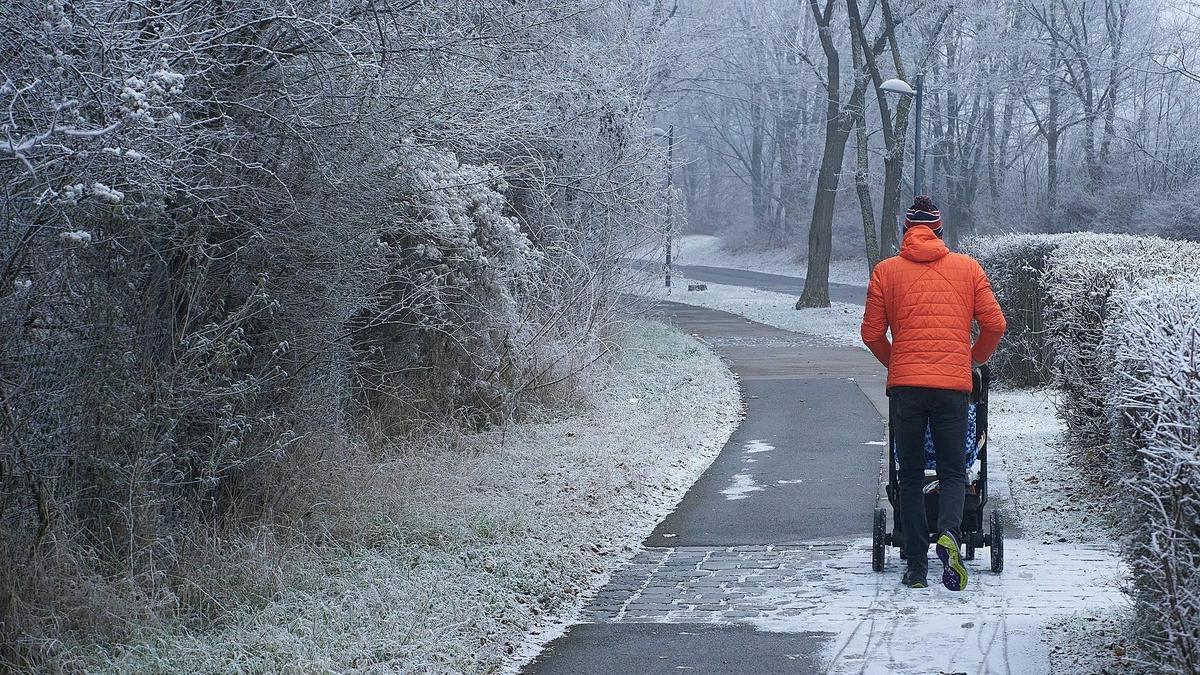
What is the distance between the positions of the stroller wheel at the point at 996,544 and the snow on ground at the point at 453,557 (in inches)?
82.9

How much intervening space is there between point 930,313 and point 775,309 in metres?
25.7

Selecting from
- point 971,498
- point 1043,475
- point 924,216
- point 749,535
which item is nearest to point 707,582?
point 749,535

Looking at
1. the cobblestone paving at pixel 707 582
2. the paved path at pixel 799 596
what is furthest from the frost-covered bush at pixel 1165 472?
the cobblestone paving at pixel 707 582

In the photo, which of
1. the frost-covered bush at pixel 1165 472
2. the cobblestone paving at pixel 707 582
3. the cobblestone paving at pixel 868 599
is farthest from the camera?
the cobblestone paving at pixel 707 582

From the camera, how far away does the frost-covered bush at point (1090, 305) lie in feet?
27.7

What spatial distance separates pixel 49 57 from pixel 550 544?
4150 mm

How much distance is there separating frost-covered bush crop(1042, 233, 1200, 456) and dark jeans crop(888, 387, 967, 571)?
1.15 m

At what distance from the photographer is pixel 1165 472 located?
145 inches

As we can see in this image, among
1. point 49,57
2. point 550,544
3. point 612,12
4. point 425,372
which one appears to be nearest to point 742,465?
point 425,372

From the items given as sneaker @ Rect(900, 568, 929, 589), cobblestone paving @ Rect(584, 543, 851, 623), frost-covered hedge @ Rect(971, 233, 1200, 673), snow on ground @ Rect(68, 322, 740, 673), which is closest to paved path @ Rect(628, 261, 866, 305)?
snow on ground @ Rect(68, 322, 740, 673)

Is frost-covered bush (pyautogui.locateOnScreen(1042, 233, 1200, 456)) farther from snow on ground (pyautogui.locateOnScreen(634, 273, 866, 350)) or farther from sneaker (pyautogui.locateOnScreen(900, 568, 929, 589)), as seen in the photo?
snow on ground (pyautogui.locateOnScreen(634, 273, 866, 350))

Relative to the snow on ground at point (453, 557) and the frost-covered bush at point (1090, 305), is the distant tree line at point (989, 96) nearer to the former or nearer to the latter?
the frost-covered bush at point (1090, 305)

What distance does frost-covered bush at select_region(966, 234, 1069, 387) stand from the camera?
14758 mm

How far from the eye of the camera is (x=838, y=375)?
17.3m
